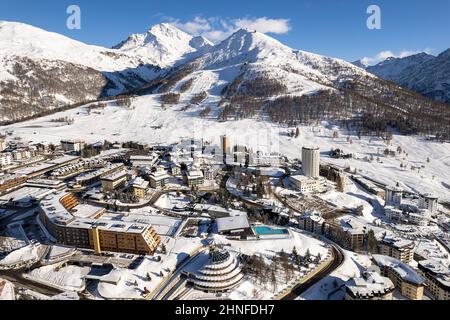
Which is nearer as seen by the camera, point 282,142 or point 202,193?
point 202,193

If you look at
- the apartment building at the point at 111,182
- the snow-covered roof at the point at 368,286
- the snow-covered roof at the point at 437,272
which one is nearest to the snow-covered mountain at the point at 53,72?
the apartment building at the point at 111,182

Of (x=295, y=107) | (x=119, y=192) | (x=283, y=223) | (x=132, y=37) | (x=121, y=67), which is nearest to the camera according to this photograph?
(x=283, y=223)

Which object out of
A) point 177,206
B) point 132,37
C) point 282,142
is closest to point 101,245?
point 177,206

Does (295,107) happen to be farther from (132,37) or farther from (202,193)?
(132,37)

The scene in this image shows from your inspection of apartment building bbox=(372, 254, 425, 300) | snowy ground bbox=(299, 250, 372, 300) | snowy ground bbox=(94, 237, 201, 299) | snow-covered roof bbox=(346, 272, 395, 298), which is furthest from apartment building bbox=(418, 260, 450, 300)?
snowy ground bbox=(94, 237, 201, 299)

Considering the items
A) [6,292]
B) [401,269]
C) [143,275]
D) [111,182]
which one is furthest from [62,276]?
[401,269]
